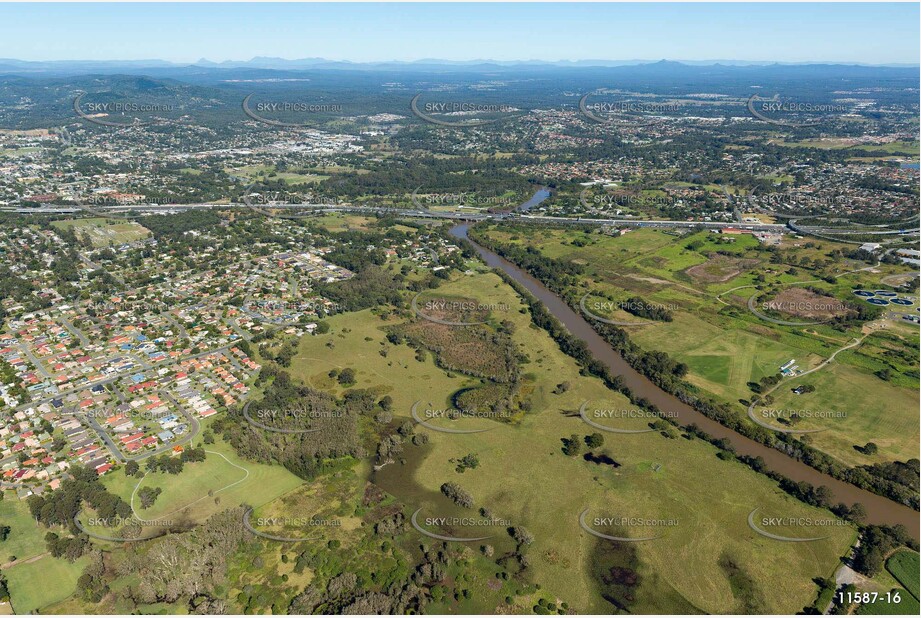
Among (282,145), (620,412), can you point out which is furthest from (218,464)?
(282,145)

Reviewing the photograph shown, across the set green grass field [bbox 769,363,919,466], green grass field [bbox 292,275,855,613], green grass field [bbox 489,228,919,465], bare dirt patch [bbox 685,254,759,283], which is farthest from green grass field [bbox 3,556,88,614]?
bare dirt patch [bbox 685,254,759,283]

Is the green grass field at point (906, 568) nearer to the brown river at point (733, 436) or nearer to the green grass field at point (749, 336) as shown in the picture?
the brown river at point (733, 436)

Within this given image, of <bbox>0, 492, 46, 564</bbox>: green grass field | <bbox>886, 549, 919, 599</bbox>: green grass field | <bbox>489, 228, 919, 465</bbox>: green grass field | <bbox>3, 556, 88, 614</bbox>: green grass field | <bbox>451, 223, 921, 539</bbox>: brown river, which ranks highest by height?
<bbox>489, 228, 919, 465</bbox>: green grass field

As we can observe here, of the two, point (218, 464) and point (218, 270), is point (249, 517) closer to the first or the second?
point (218, 464)

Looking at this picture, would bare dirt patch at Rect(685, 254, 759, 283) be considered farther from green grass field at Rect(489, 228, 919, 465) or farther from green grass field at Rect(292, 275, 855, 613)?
green grass field at Rect(292, 275, 855, 613)

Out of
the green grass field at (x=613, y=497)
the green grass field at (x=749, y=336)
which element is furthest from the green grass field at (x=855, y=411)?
the green grass field at (x=613, y=497)

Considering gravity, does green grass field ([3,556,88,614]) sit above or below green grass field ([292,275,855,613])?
below
